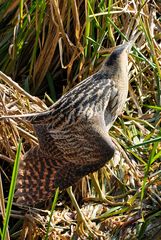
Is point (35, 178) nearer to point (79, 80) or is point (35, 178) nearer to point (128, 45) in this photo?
point (79, 80)

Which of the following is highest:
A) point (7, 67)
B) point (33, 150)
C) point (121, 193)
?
point (7, 67)

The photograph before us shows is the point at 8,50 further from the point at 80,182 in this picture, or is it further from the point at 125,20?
the point at 80,182

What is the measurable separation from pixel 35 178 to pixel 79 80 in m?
0.70

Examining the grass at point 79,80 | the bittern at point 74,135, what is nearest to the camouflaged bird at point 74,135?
the bittern at point 74,135

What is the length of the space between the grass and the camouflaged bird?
102 millimetres

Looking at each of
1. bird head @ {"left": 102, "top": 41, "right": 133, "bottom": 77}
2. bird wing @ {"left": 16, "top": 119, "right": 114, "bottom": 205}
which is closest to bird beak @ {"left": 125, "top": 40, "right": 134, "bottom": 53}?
bird head @ {"left": 102, "top": 41, "right": 133, "bottom": 77}

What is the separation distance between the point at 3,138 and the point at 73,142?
405mm

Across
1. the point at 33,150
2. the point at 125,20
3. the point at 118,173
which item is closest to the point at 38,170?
the point at 33,150

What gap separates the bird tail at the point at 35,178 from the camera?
11.6ft

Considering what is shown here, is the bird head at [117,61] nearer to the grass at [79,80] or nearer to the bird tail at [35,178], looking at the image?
the grass at [79,80]

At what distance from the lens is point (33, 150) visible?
11.8ft

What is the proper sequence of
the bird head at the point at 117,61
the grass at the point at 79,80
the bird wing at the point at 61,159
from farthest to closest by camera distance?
the bird head at the point at 117,61
the grass at the point at 79,80
the bird wing at the point at 61,159

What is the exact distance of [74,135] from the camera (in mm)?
3438

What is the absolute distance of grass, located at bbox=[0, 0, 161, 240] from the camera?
3537 millimetres
